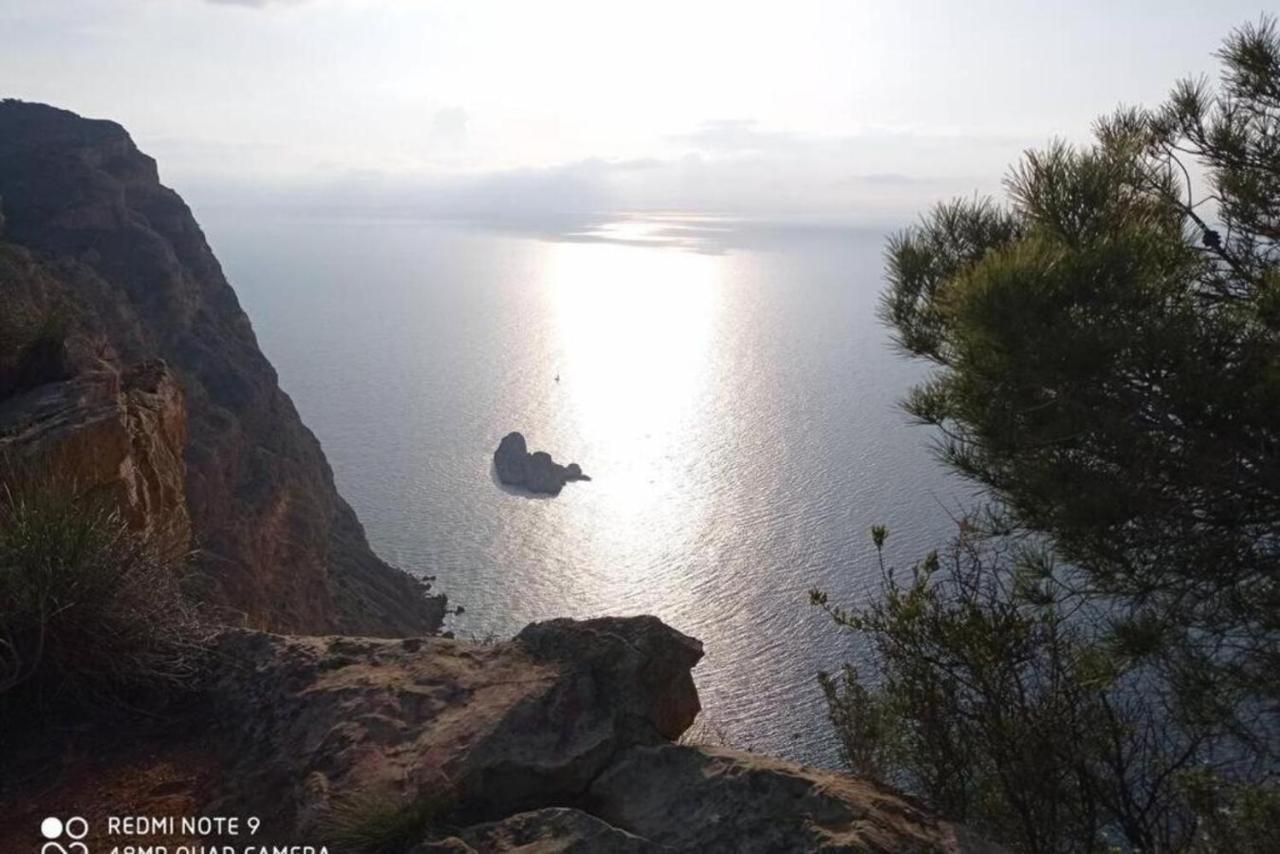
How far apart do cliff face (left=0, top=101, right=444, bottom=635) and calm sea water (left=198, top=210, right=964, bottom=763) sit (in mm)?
7246

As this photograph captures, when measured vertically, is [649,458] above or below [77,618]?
below

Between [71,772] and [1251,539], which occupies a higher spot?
[1251,539]

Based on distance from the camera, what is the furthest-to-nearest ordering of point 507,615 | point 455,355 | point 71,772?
1. point 455,355
2. point 507,615
3. point 71,772

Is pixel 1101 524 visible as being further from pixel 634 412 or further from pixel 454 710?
pixel 634 412

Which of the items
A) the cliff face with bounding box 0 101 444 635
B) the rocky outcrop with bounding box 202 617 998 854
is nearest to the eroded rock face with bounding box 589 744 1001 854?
the rocky outcrop with bounding box 202 617 998 854

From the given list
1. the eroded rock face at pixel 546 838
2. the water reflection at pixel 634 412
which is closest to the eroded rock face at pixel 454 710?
the eroded rock face at pixel 546 838

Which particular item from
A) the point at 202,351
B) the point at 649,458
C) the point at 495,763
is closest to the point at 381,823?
the point at 495,763

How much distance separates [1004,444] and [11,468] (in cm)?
574

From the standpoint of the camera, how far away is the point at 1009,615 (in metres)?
4.80

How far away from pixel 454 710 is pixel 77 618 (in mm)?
1935

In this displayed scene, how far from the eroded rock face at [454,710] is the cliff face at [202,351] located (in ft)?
66.1

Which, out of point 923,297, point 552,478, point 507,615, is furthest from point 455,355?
point 923,297

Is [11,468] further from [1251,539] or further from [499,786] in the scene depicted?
[1251,539]

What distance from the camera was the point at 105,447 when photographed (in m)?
6.21
